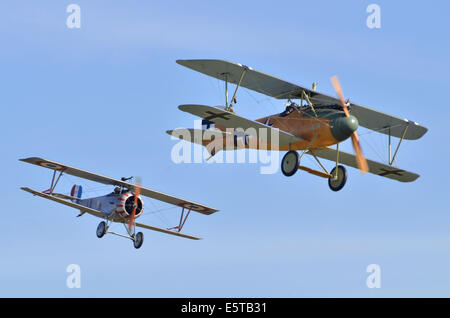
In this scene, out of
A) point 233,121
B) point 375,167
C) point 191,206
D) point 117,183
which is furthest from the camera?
point 191,206

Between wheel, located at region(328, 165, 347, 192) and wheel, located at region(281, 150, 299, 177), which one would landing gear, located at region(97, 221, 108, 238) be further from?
wheel, located at region(328, 165, 347, 192)

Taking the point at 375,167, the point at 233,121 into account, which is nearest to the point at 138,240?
the point at 233,121

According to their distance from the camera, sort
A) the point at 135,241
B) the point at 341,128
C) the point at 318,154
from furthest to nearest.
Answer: the point at 135,241 → the point at 318,154 → the point at 341,128

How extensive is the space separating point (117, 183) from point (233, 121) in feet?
29.6

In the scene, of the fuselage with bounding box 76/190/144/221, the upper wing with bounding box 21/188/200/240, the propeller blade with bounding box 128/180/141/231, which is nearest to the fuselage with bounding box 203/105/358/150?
the propeller blade with bounding box 128/180/141/231

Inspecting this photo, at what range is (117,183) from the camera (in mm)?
37688

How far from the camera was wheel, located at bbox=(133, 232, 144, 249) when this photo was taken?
3695cm

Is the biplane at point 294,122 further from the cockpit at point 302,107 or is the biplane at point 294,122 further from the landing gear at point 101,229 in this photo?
the landing gear at point 101,229

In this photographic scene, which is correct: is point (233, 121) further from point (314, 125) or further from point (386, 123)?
point (386, 123)
